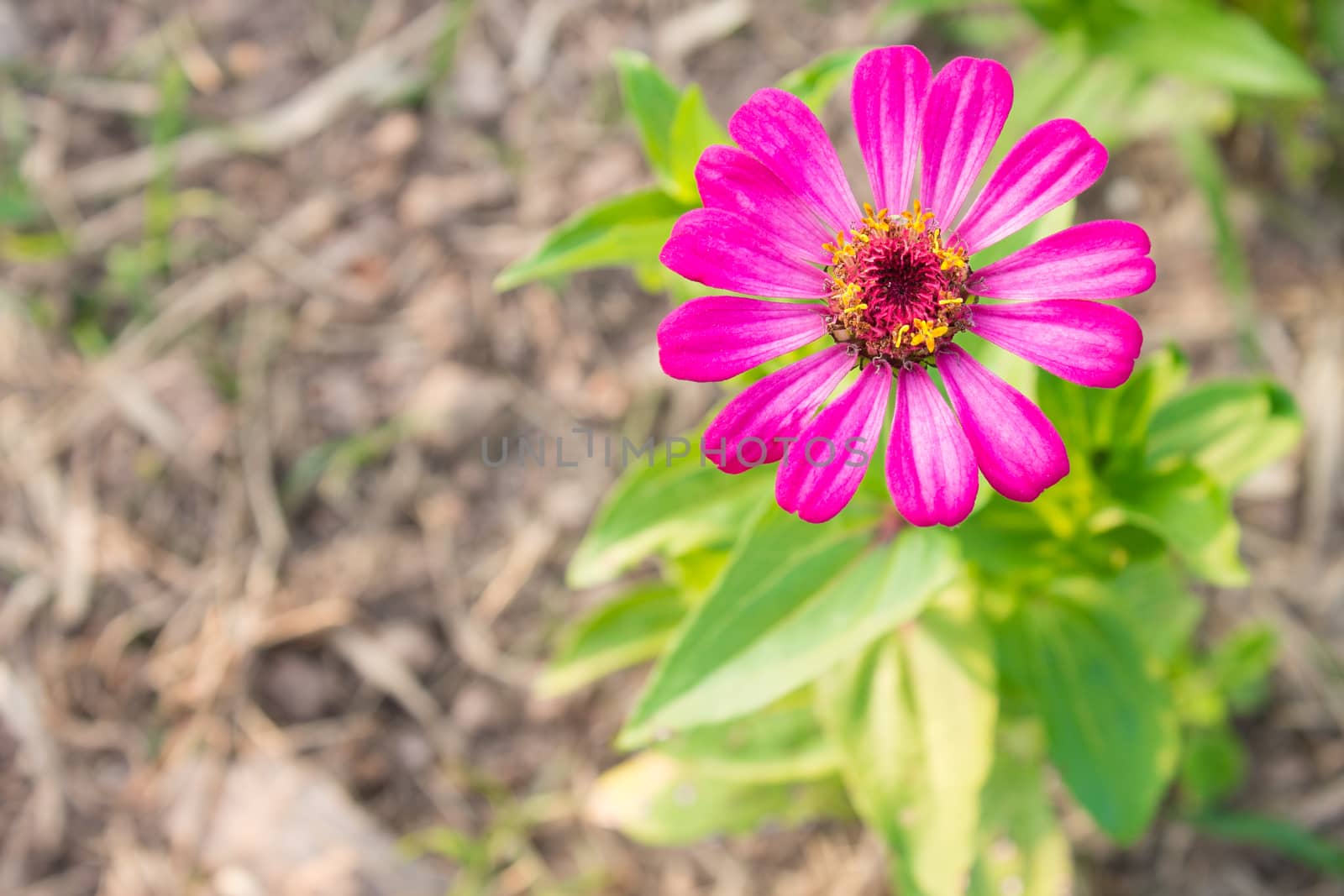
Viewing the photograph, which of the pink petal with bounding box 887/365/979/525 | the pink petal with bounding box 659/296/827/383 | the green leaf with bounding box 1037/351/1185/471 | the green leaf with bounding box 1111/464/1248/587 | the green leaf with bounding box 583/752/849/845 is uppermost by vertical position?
the pink petal with bounding box 659/296/827/383

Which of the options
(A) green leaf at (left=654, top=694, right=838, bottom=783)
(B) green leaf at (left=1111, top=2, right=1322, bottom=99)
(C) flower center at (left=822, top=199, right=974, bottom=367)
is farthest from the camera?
(B) green leaf at (left=1111, top=2, right=1322, bottom=99)

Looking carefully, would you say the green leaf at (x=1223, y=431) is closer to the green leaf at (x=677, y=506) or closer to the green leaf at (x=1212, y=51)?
the green leaf at (x=677, y=506)

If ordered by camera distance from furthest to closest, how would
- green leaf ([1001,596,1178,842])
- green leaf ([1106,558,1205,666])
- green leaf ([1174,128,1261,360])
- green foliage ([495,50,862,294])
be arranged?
1. green leaf ([1174,128,1261,360])
2. green leaf ([1106,558,1205,666])
3. green leaf ([1001,596,1178,842])
4. green foliage ([495,50,862,294])

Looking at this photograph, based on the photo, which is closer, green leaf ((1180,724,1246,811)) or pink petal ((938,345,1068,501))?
pink petal ((938,345,1068,501))

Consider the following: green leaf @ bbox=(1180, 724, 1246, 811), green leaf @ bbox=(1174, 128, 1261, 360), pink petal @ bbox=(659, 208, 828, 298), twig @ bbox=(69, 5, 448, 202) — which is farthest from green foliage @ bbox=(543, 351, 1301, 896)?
twig @ bbox=(69, 5, 448, 202)

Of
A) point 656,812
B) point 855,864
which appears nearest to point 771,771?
point 656,812

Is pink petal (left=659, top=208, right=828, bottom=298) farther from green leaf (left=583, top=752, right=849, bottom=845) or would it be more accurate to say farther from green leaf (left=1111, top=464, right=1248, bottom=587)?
green leaf (left=583, top=752, right=849, bottom=845)
